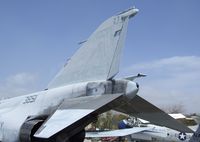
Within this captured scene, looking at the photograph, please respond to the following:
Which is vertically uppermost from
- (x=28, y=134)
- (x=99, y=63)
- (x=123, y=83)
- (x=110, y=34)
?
(x=110, y=34)

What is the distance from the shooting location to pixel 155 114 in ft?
32.7

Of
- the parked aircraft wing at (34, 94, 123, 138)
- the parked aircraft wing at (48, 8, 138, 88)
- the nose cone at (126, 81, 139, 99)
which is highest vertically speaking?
the parked aircraft wing at (48, 8, 138, 88)

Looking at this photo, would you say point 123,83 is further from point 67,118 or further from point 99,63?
point 67,118

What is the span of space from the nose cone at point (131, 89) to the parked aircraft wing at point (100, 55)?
544 mm

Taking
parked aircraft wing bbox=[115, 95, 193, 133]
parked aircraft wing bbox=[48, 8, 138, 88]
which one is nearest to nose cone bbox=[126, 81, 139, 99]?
parked aircraft wing bbox=[48, 8, 138, 88]

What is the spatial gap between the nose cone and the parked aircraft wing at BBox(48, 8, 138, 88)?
0.54 metres

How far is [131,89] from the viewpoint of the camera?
338 inches

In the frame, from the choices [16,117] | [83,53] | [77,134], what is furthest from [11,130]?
[83,53]

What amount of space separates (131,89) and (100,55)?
4.75 feet

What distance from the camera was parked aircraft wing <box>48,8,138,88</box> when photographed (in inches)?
358

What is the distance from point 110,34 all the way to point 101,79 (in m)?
1.22

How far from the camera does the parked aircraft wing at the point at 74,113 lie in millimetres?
7449

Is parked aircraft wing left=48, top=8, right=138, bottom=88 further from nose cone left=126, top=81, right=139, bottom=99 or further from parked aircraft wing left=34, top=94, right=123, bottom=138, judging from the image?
parked aircraft wing left=34, top=94, right=123, bottom=138

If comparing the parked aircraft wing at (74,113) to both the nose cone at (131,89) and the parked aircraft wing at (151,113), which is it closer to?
the nose cone at (131,89)
